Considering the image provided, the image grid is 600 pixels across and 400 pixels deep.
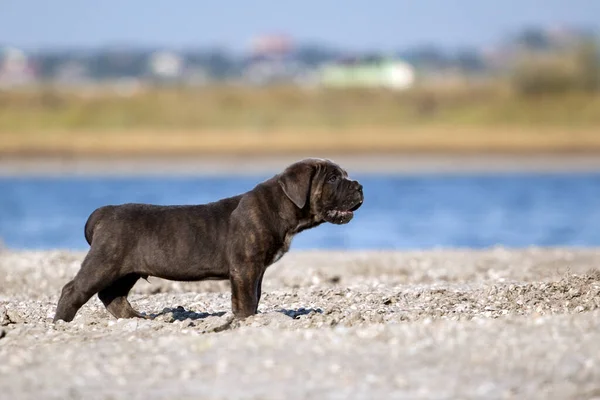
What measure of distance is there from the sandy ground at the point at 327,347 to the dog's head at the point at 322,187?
2.98 feet

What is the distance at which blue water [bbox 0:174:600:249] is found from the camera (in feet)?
83.8

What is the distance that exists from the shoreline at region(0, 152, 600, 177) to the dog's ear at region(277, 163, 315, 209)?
33.9m

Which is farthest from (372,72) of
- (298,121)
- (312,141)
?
(312,141)

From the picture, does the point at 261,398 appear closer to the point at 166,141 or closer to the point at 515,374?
the point at 515,374

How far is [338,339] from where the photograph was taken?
820cm

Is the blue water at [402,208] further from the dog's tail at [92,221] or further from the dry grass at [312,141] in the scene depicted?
the dog's tail at [92,221]

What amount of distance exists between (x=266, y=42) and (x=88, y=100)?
141874 mm

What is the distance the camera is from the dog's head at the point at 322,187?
399 inches

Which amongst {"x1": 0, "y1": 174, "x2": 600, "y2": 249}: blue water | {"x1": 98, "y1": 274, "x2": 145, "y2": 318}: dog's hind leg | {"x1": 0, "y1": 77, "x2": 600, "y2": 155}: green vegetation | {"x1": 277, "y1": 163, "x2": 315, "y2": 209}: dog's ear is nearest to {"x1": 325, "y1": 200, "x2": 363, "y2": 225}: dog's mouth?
{"x1": 277, "y1": 163, "x2": 315, "y2": 209}: dog's ear

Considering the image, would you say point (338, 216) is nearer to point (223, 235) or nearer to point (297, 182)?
point (297, 182)

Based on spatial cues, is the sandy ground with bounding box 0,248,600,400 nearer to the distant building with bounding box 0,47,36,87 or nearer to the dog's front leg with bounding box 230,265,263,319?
the dog's front leg with bounding box 230,265,263,319

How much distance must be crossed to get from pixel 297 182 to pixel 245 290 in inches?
41.4

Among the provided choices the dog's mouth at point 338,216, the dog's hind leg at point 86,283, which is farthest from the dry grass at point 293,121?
the dog's hind leg at point 86,283

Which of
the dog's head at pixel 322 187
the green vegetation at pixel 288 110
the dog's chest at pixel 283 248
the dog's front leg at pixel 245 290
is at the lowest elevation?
the green vegetation at pixel 288 110
